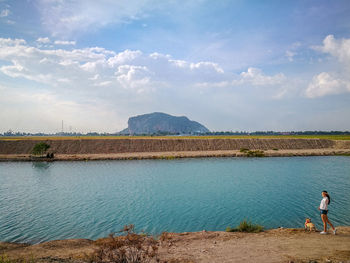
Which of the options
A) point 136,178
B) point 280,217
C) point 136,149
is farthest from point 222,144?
point 280,217

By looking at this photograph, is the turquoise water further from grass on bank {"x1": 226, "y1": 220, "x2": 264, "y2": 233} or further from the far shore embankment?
the far shore embankment

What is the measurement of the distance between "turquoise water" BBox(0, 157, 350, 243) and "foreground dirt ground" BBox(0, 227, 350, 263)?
66.4 inches

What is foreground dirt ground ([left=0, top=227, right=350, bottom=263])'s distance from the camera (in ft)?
27.3

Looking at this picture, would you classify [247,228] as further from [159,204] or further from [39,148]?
[39,148]

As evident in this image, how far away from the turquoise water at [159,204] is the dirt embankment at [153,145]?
109 feet

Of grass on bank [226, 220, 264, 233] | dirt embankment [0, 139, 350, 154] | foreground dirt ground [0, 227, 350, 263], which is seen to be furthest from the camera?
dirt embankment [0, 139, 350, 154]

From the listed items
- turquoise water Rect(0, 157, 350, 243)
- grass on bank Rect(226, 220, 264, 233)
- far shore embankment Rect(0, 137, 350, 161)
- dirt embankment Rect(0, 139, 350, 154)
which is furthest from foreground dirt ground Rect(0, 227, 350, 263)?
dirt embankment Rect(0, 139, 350, 154)

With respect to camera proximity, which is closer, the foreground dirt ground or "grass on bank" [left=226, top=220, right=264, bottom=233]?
the foreground dirt ground

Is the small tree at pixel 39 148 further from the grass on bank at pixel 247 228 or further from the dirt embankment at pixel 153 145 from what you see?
the grass on bank at pixel 247 228

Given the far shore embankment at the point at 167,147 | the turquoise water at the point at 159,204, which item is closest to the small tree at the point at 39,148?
the far shore embankment at the point at 167,147

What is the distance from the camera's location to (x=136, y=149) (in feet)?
201

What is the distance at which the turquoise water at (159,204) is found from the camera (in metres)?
13.4

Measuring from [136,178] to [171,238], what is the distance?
17.6 metres

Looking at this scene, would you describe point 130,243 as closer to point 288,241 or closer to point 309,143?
point 288,241
